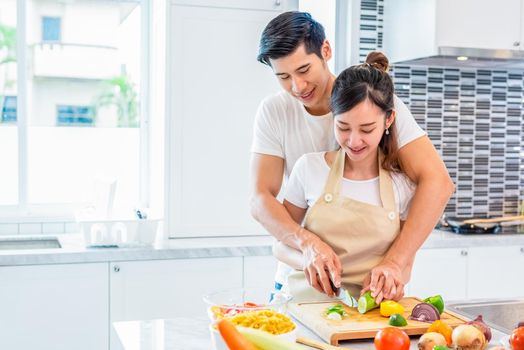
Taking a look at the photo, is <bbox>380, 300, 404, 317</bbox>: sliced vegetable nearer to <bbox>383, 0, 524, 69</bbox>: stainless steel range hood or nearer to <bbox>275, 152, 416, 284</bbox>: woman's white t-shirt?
<bbox>275, 152, 416, 284</bbox>: woman's white t-shirt

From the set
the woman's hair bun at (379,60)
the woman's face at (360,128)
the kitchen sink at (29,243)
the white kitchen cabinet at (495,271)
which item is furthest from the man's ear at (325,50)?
the kitchen sink at (29,243)

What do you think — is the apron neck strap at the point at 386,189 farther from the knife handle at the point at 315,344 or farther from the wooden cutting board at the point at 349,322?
the knife handle at the point at 315,344

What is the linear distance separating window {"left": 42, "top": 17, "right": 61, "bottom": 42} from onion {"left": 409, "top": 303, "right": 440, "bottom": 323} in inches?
104

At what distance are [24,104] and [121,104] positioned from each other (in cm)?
49

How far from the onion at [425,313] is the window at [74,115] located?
2.50 metres

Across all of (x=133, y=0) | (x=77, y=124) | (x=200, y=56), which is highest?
(x=133, y=0)

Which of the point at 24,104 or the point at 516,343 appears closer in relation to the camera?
the point at 516,343

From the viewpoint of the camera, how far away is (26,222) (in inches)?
140

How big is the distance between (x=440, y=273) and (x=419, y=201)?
161 cm

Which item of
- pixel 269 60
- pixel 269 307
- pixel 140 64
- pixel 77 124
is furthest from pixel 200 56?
pixel 269 307

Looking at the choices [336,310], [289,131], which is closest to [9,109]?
[289,131]

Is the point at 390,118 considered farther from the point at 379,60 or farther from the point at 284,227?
the point at 284,227

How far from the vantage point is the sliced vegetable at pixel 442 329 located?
1479 mm

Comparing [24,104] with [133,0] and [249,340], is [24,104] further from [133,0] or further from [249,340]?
[249,340]
